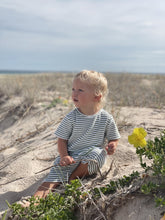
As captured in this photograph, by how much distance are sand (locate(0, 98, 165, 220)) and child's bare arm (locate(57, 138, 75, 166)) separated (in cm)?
33

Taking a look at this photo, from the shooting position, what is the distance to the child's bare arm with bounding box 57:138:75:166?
6.90 feet

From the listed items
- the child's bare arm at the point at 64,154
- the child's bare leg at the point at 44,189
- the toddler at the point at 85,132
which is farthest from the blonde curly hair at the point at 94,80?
the child's bare leg at the point at 44,189

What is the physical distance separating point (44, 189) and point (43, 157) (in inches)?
29.6

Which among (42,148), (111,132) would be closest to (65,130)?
(111,132)

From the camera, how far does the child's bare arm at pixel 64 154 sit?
2.10m

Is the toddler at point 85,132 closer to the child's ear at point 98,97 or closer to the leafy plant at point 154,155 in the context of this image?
the child's ear at point 98,97

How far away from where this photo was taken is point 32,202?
1.83 metres

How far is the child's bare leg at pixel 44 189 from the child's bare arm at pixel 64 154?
21 cm

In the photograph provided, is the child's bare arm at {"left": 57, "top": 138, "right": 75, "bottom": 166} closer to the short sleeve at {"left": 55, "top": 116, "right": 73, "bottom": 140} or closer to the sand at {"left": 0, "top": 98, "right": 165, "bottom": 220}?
the short sleeve at {"left": 55, "top": 116, "right": 73, "bottom": 140}

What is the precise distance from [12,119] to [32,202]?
3.32 m

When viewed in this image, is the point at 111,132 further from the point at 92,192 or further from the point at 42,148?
the point at 42,148

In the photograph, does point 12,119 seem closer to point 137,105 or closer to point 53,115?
point 53,115

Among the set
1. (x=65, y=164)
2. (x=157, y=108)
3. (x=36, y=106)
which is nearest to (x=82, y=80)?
(x=65, y=164)

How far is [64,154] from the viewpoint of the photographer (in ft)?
→ 7.51
